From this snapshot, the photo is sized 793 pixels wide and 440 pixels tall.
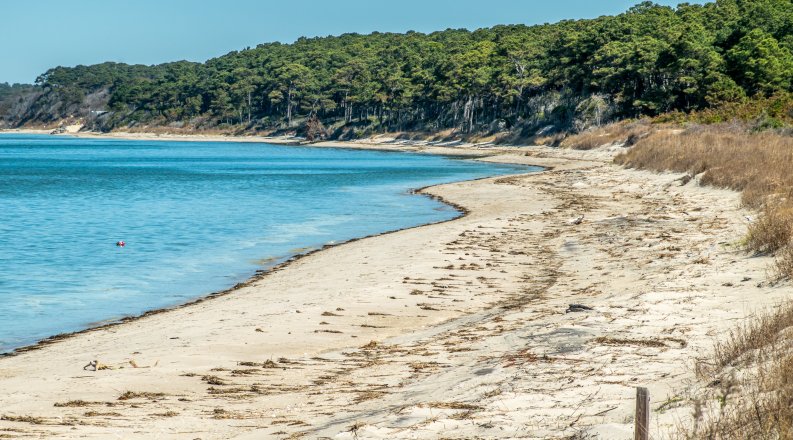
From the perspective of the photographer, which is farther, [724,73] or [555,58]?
[555,58]

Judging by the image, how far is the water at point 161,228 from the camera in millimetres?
18562

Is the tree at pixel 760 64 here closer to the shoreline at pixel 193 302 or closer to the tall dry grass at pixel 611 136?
the tall dry grass at pixel 611 136

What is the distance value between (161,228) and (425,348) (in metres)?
22.7

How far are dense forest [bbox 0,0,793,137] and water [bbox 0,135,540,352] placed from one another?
81.9ft

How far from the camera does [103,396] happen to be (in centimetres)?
980

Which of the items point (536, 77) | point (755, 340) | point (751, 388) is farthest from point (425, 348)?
point (536, 77)

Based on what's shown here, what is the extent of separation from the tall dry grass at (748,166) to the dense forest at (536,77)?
2588 cm

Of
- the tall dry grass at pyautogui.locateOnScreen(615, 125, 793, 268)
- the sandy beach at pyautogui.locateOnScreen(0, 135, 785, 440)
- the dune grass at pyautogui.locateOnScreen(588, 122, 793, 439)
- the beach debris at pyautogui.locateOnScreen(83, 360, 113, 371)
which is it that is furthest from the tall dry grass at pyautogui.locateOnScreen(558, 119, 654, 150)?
the beach debris at pyautogui.locateOnScreen(83, 360, 113, 371)

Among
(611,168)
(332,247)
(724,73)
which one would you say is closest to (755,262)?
(332,247)

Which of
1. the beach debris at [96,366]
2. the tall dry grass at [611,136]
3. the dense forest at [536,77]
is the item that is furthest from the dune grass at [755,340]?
the dense forest at [536,77]

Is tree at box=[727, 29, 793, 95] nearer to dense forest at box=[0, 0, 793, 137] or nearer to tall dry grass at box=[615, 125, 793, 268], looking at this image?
dense forest at box=[0, 0, 793, 137]

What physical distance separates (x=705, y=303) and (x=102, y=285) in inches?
556

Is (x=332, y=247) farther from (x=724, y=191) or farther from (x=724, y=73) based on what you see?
(x=724, y=73)

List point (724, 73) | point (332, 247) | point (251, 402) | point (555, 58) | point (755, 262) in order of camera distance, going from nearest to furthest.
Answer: point (251, 402)
point (755, 262)
point (332, 247)
point (724, 73)
point (555, 58)
